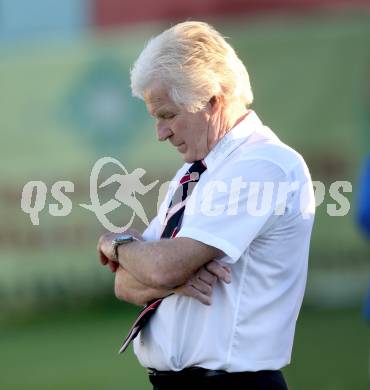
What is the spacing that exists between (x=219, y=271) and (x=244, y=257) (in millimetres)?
94

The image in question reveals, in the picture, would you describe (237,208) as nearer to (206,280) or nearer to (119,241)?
(206,280)

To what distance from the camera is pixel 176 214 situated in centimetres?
340

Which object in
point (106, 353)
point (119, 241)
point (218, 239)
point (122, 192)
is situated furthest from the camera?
point (106, 353)

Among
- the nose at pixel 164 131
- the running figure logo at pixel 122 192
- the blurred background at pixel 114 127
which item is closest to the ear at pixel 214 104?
the nose at pixel 164 131

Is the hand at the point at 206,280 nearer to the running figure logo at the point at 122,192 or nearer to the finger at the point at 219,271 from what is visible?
the finger at the point at 219,271

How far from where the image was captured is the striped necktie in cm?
337

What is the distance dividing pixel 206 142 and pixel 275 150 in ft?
0.72

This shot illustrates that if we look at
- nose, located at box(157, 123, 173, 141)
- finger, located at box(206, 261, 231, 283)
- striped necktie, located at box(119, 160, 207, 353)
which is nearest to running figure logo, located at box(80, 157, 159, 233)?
striped necktie, located at box(119, 160, 207, 353)

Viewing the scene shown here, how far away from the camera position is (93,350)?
839 cm

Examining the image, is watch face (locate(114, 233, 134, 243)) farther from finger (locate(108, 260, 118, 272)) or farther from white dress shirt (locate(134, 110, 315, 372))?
white dress shirt (locate(134, 110, 315, 372))

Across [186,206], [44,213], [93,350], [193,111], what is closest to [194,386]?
[186,206]

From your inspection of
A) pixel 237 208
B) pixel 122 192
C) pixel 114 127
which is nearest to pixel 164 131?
pixel 237 208

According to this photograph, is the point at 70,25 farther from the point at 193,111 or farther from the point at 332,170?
the point at 193,111

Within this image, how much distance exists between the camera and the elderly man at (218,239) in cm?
320
